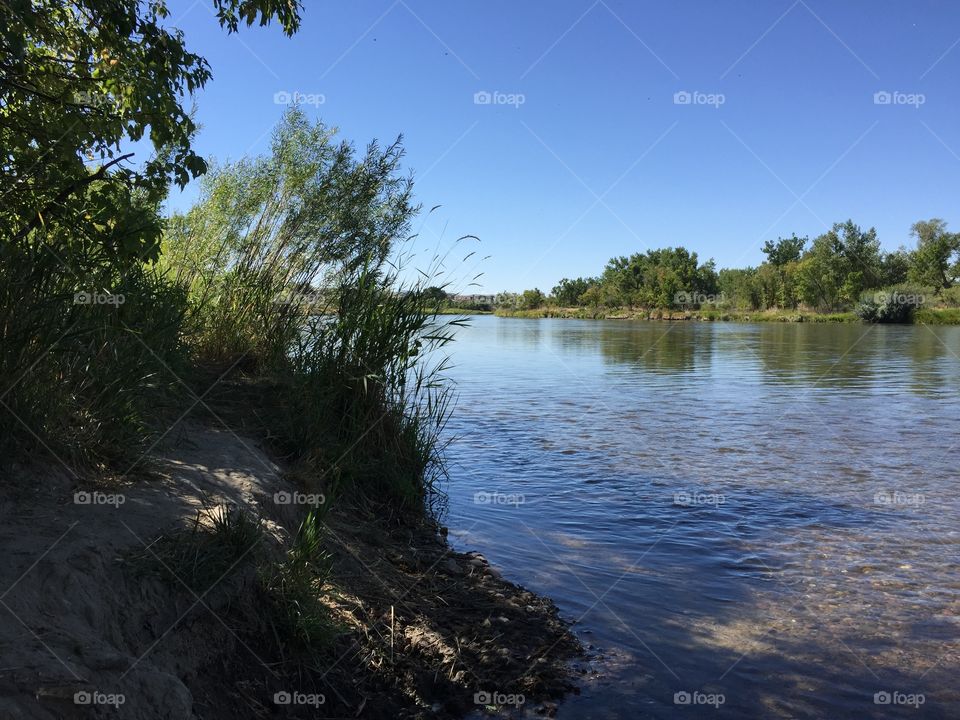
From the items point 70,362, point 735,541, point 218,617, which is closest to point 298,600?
point 218,617

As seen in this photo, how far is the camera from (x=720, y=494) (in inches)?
340

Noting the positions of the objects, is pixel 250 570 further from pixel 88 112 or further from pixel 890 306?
pixel 890 306

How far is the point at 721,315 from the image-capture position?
99.0m

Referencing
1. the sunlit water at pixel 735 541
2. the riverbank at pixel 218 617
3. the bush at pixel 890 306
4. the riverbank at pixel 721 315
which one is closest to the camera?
the riverbank at pixel 218 617

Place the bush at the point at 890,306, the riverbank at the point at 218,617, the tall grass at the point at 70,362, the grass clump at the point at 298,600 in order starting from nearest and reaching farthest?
the riverbank at the point at 218,617, the grass clump at the point at 298,600, the tall grass at the point at 70,362, the bush at the point at 890,306

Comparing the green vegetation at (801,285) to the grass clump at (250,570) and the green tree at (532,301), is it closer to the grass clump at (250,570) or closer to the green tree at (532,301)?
the green tree at (532,301)

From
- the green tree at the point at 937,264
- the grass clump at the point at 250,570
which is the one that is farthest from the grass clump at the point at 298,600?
the green tree at the point at 937,264

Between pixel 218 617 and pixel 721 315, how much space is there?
4008 inches

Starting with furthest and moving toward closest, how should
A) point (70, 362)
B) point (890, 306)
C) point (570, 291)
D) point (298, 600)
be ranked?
point (570, 291)
point (890, 306)
point (70, 362)
point (298, 600)

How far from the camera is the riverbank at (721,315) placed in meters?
69.9

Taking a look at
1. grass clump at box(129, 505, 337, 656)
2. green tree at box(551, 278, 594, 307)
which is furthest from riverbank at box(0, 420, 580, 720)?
green tree at box(551, 278, 594, 307)

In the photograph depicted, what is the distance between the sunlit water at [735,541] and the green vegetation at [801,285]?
56.6 meters

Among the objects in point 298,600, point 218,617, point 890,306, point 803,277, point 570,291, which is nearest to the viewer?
point 218,617

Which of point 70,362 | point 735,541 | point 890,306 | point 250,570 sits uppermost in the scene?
point 890,306
